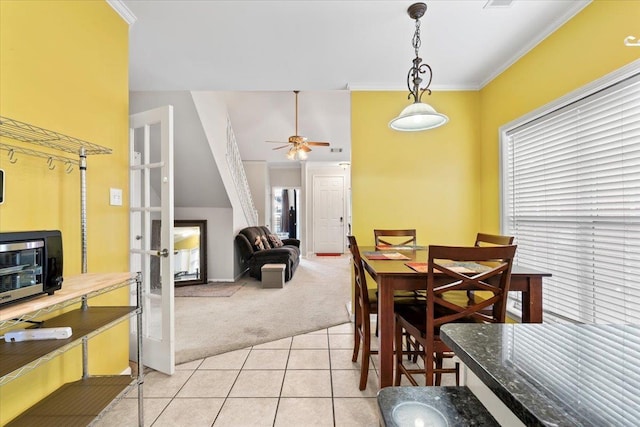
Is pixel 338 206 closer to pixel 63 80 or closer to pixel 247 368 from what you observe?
pixel 247 368

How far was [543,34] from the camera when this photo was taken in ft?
7.41

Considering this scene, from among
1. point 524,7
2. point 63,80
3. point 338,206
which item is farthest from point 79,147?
point 338,206

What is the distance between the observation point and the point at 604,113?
6.05 feet

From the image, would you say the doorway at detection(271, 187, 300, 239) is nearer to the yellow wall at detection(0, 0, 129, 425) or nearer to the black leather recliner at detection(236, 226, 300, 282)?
the black leather recliner at detection(236, 226, 300, 282)

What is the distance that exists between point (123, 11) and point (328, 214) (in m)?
6.16

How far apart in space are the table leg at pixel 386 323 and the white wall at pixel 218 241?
12.4ft

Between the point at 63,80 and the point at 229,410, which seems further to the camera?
the point at 229,410

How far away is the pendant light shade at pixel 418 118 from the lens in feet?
6.24

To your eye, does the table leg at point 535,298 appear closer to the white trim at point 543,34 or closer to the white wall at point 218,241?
the white trim at point 543,34

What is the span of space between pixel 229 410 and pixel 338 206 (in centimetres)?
627

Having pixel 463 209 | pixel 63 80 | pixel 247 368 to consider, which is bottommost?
pixel 247 368

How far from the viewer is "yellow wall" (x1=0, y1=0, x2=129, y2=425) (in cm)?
133

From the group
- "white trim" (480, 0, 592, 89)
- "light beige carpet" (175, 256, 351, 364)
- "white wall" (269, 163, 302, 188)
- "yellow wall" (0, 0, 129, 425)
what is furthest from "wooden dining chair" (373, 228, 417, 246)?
"white wall" (269, 163, 302, 188)

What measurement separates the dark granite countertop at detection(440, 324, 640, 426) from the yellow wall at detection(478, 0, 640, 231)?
6.48 ft
